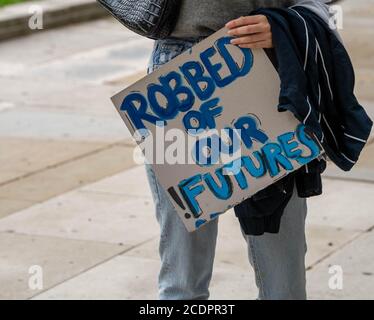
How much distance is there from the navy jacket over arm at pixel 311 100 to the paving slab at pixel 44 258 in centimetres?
177

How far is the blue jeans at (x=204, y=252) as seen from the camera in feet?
11.8

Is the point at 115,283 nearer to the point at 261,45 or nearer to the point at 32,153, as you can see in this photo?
the point at 261,45

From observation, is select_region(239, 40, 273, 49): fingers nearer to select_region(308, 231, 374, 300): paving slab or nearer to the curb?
select_region(308, 231, 374, 300): paving slab

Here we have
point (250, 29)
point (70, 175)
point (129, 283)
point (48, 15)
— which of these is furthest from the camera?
point (48, 15)

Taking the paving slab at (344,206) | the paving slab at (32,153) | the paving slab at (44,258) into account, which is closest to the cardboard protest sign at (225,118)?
the paving slab at (44,258)

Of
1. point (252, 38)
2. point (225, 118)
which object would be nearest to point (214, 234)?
point (225, 118)

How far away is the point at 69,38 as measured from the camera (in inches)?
498

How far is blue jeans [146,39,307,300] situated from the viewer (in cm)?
360

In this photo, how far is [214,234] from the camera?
12.4 feet

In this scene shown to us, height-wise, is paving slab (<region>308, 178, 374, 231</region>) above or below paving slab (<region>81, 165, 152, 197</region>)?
above

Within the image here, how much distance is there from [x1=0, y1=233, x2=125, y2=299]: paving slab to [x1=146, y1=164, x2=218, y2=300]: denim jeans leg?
4.24 ft

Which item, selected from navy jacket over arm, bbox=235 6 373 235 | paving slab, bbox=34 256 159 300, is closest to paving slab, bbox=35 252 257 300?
paving slab, bbox=34 256 159 300

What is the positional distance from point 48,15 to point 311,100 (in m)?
10.2

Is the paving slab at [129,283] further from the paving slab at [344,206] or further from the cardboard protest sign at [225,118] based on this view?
the cardboard protest sign at [225,118]
